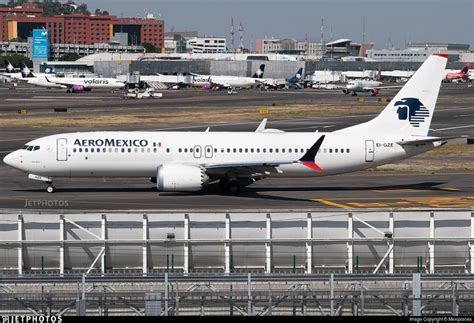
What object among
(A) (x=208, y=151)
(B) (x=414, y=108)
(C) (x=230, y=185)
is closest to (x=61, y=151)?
(A) (x=208, y=151)

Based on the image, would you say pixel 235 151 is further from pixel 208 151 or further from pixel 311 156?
pixel 311 156

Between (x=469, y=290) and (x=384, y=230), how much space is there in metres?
9.43

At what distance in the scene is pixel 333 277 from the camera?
28.9 metres

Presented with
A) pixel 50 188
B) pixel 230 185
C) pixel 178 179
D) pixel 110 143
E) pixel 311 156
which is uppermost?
pixel 110 143

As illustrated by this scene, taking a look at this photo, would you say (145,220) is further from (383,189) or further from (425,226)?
(383,189)

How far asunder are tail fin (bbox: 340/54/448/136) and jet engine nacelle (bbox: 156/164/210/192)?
36.0 ft

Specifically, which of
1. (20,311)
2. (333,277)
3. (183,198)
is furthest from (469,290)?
(183,198)

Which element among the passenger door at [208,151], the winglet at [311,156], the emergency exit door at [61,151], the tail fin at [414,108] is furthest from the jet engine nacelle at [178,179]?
the tail fin at [414,108]

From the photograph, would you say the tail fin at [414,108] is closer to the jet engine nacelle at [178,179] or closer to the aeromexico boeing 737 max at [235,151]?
the aeromexico boeing 737 max at [235,151]

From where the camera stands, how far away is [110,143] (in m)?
63.7

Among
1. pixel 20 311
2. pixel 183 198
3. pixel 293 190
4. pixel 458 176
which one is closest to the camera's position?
pixel 20 311

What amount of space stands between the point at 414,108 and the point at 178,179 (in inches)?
644

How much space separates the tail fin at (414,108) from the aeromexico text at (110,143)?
13.7m

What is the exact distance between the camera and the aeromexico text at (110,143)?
6356 centimetres
